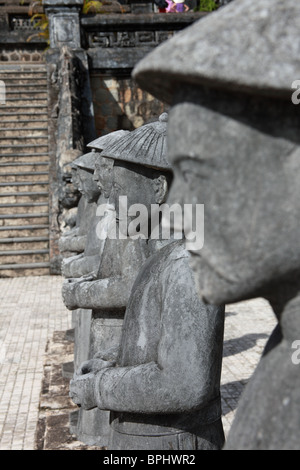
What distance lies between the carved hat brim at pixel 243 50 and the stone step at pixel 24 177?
13.6 m

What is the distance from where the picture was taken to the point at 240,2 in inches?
47.0

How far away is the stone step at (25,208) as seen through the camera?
Result: 14.1 m

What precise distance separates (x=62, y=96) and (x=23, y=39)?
26.8 feet

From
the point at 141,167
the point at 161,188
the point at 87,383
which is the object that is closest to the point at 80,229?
the point at 141,167

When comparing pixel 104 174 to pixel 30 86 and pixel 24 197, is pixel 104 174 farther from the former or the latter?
pixel 30 86

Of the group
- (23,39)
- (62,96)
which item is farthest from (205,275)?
(23,39)

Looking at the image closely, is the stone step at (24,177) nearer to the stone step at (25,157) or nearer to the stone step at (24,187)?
the stone step at (24,187)

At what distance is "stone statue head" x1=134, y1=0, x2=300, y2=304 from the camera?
1111 millimetres

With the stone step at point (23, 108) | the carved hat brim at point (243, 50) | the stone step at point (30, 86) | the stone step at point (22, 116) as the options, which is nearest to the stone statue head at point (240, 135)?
the carved hat brim at point (243, 50)

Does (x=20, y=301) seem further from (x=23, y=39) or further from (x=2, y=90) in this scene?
(x=23, y=39)

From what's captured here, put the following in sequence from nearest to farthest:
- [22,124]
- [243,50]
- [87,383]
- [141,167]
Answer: [243,50], [87,383], [141,167], [22,124]

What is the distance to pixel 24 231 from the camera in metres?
13.8

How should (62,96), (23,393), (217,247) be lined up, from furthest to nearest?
1. (62,96)
2. (23,393)
3. (217,247)

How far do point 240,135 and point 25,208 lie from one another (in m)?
13.2
